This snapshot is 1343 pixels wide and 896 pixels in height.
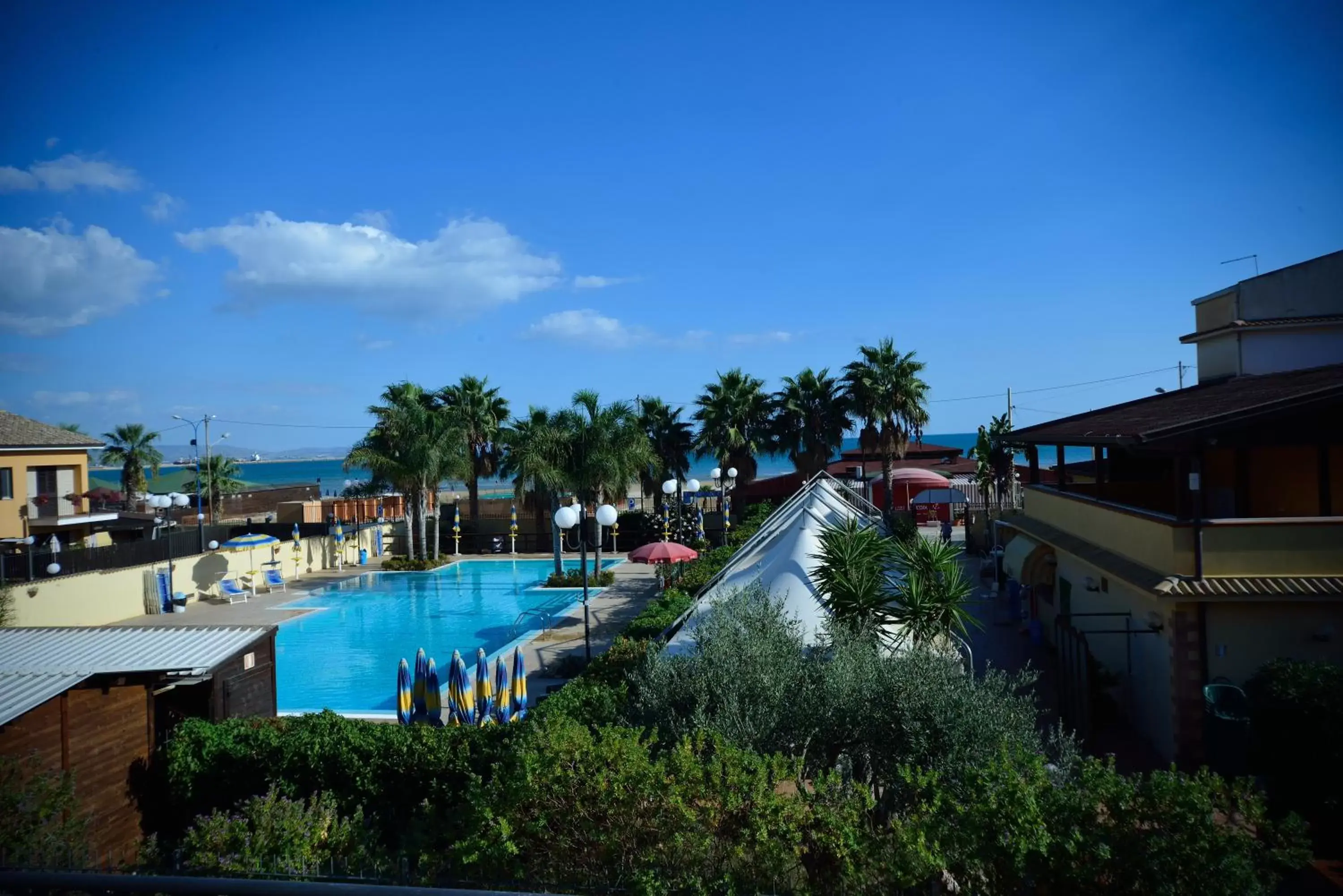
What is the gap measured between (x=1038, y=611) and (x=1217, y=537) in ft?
28.9

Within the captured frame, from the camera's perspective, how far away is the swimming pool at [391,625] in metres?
20.1

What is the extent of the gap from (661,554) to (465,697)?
9704 mm

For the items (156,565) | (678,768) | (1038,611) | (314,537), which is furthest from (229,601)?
(678,768)

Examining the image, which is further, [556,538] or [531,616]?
[556,538]

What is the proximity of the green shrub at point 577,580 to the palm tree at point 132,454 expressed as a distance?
3341cm

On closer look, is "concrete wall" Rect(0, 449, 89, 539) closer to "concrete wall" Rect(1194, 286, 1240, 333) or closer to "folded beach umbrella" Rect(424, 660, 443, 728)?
"folded beach umbrella" Rect(424, 660, 443, 728)

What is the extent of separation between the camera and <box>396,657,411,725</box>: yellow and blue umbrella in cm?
1372

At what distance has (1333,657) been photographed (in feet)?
34.1

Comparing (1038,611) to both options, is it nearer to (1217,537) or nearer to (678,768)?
(1217,537)

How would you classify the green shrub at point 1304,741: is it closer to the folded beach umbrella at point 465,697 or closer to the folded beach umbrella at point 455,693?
the folded beach umbrella at point 465,697

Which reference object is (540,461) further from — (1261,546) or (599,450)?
(1261,546)

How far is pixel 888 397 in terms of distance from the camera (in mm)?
35344

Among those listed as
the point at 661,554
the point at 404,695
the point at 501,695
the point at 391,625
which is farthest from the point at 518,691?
the point at 391,625

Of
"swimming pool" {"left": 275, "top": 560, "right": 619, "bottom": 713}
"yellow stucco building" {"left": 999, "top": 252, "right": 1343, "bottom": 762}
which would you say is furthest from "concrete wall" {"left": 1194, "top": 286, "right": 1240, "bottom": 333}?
"swimming pool" {"left": 275, "top": 560, "right": 619, "bottom": 713}
